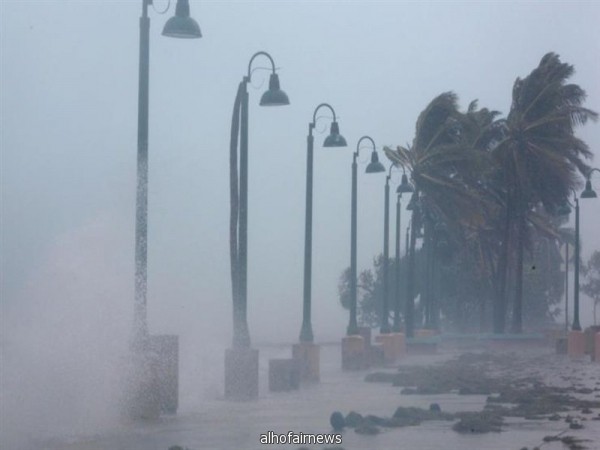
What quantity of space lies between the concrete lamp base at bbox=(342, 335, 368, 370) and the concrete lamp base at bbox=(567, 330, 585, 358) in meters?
16.3

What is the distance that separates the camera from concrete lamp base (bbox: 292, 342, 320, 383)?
30609 millimetres

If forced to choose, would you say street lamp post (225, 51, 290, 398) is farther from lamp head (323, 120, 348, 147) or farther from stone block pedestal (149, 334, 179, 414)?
lamp head (323, 120, 348, 147)

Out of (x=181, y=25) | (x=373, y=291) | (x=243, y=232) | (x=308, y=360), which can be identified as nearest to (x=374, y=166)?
(x=308, y=360)

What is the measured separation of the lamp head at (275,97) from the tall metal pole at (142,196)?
5027 millimetres

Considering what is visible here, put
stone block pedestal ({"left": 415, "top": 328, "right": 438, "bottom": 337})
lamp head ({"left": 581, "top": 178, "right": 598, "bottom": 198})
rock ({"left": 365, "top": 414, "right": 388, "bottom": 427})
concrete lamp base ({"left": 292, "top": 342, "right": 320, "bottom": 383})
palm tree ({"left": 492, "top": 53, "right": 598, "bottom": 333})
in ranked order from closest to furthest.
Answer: rock ({"left": 365, "top": 414, "right": 388, "bottom": 427}) → concrete lamp base ({"left": 292, "top": 342, "right": 320, "bottom": 383}) → lamp head ({"left": 581, "top": 178, "right": 598, "bottom": 198}) → palm tree ({"left": 492, "top": 53, "right": 598, "bottom": 333}) → stone block pedestal ({"left": 415, "top": 328, "right": 438, "bottom": 337})

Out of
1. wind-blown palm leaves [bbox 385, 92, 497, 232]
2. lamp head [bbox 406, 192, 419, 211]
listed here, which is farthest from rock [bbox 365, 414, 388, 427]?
wind-blown palm leaves [bbox 385, 92, 497, 232]

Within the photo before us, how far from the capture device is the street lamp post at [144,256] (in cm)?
1914

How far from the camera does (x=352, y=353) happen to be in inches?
1459

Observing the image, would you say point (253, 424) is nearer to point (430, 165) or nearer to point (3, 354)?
point (3, 354)

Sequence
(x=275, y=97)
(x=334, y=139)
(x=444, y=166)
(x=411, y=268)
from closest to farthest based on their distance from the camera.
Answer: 1. (x=275, y=97)
2. (x=334, y=139)
3. (x=411, y=268)
4. (x=444, y=166)

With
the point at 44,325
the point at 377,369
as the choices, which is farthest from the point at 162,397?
the point at 377,369

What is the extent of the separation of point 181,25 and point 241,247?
8.19 meters

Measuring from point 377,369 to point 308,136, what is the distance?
367 inches

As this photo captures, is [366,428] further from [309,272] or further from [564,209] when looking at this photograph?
[564,209]
